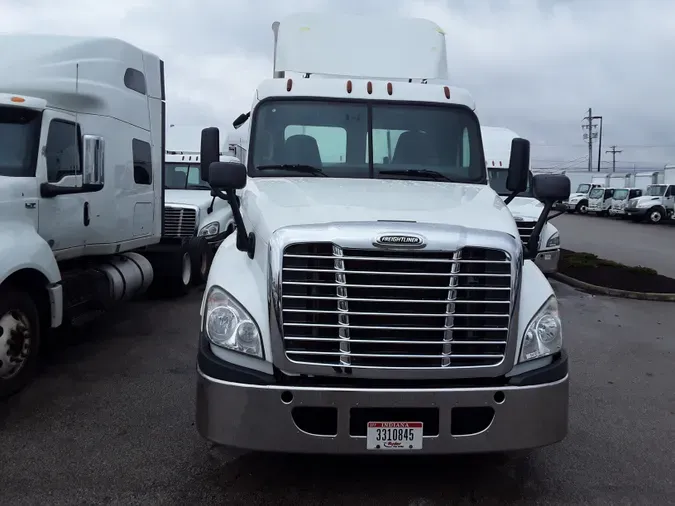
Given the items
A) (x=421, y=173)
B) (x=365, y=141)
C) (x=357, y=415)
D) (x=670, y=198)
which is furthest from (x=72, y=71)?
(x=670, y=198)

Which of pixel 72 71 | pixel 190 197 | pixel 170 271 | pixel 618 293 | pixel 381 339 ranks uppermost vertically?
pixel 72 71

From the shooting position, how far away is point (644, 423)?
215 inches

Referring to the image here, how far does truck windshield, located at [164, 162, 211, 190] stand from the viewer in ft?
45.7

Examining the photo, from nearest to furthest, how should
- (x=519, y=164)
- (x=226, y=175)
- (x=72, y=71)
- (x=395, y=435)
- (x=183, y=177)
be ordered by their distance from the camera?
(x=395, y=435), (x=226, y=175), (x=519, y=164), (x=72, y=71), (x=183, y=177)

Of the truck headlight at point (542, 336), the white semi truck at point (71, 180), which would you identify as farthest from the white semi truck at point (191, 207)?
the truck headlight at point (542, 336)

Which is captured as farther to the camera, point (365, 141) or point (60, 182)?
point (60, 182)

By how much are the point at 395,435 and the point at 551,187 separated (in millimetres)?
2011

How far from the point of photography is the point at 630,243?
22703 millimetres

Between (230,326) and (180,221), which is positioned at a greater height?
(180,221)

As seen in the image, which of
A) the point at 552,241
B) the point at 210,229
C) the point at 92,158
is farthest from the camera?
the point at 210,229

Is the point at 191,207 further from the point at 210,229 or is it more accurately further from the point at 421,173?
the point at 421,173

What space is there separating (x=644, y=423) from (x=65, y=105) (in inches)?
241

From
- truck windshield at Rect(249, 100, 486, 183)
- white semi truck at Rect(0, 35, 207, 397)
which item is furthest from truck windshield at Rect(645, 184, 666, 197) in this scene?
truck windshield at Rect(249, 100, 486, 183)

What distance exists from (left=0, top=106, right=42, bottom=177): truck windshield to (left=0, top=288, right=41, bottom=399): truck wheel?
3.86 feet
